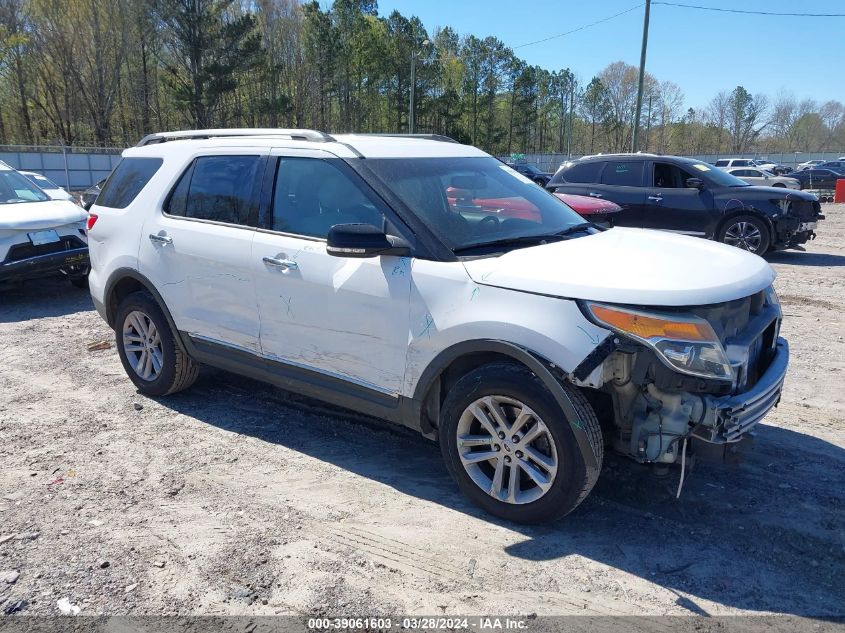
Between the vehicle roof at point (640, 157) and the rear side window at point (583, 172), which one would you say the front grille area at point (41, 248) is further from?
the vehicle roof at point (640, 157)

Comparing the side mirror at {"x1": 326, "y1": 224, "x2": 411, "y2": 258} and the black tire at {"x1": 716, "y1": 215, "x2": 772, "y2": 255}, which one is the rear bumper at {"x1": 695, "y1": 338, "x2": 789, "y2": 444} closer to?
the side mirror at {"x1": 326, "y1": 224, "x2": 411, "y2": 258}

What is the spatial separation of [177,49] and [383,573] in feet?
163

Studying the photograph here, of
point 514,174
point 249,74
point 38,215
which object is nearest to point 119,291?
point 514,174

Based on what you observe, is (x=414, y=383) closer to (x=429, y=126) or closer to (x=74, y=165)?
(x=74, y=165)

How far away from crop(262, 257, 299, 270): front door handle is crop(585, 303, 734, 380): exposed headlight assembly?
193 cm

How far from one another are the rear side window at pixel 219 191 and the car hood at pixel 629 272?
1771 millimetres

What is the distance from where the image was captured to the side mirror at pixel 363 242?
3508mm

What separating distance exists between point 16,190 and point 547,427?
884cm

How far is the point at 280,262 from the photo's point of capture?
407cm

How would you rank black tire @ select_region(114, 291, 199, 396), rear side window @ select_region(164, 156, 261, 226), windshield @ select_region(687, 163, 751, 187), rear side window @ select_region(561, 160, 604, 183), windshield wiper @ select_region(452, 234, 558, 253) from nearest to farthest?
1. windshield wiper @ select_region(452, 234, 558, 253)
2. rear side window @ select_region(164, 156, 261, 226)
3. black tire @ select_region(114, 291, 199, 396)
4. windshield @ select_region(687, 163, 751, 187)
5. rear side window @ select_region(561, 160, 604, 183)

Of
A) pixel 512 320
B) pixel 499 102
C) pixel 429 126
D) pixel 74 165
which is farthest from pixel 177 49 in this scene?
pixel 512 320

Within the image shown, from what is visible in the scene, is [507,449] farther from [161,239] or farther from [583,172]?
[583,172]

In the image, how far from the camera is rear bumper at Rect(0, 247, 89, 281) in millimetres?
8070

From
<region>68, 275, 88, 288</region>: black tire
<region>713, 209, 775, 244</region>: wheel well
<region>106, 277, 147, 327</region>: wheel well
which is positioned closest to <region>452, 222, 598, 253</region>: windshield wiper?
<region>106, 277, 147, 327</region>: wheel well
